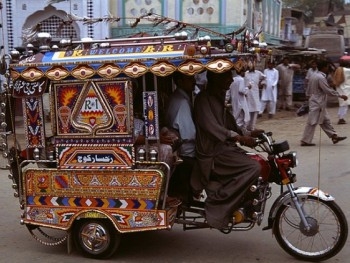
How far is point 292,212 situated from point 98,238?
162cm

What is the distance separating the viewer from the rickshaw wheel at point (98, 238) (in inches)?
174

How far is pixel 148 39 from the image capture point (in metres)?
4.44

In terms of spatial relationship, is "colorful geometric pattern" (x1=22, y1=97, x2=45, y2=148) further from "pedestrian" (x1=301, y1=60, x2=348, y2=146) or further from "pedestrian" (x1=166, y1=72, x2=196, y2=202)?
"pedestrian" (x1=301, y1=60, x2=348, y2=146)

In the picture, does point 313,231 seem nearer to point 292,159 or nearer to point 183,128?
point 292,159

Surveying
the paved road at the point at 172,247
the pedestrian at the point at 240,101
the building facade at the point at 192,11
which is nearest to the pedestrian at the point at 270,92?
the building facade at the point at 192,11

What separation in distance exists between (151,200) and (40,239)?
A: 145cm

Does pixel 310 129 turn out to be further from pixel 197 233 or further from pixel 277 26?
pixel 277 26

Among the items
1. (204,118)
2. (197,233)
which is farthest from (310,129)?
(204,118)

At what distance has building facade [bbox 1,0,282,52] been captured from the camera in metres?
14.7

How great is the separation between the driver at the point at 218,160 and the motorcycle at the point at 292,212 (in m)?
0.11

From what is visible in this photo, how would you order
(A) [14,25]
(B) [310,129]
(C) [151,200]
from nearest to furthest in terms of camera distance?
1. (C) [151,200]
2. (B) [310,129]
3. (A) [14,25]

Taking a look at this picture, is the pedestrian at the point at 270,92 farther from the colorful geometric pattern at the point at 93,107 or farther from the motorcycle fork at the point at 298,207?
the colorful geometric pattern at the point at 93,107

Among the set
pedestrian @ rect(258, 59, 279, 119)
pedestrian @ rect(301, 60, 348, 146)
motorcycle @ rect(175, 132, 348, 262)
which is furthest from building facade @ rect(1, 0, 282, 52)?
motorcycle @ rect(175, 132, 348, 262)

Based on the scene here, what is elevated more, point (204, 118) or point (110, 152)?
point (204, 118)
